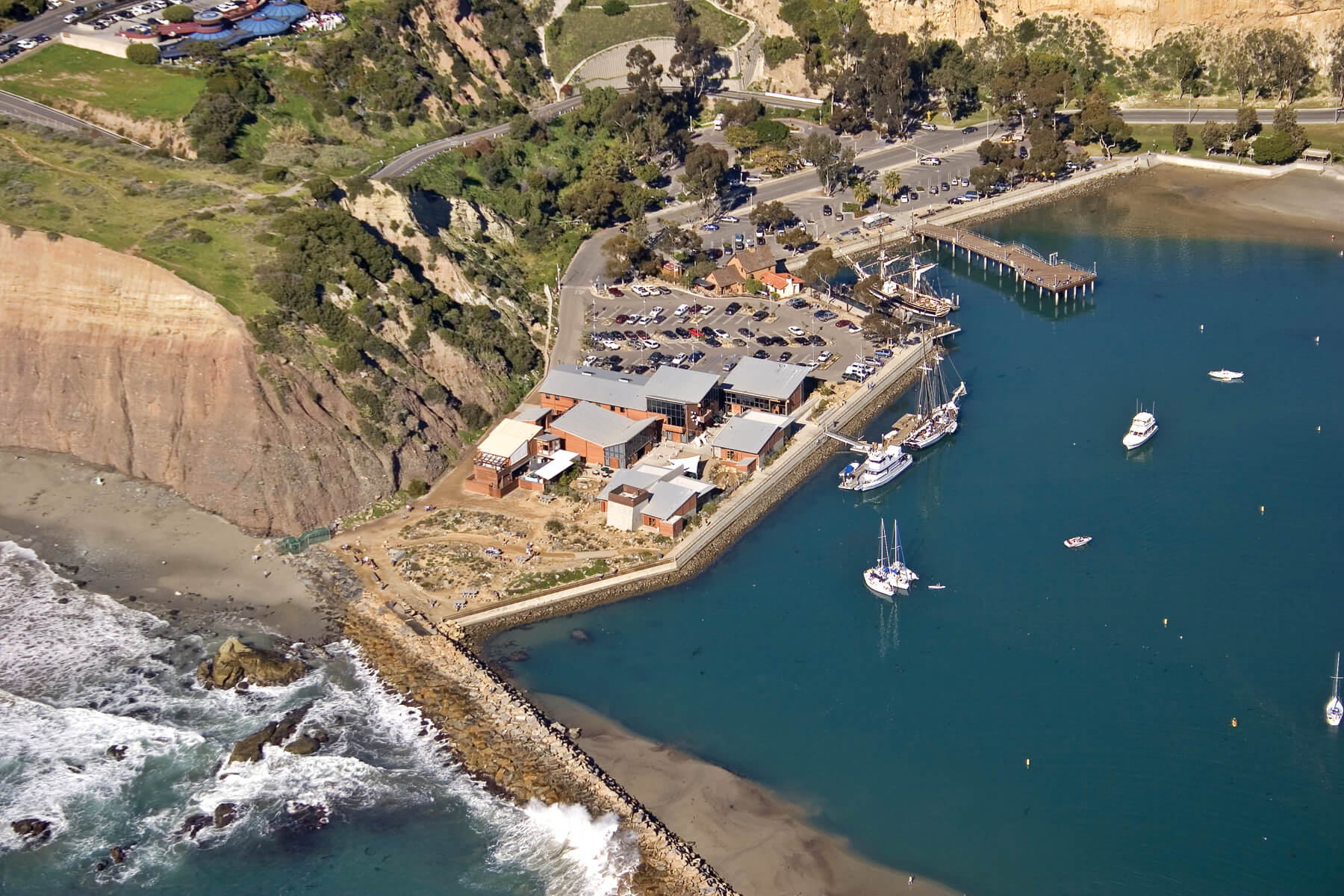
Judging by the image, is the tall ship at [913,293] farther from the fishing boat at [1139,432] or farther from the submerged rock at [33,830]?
the submerged rock at [33,830]

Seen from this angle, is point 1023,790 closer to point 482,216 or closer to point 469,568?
point 469,568

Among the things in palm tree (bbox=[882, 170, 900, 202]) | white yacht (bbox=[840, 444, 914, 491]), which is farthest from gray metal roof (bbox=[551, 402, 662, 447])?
palm tree (bbox=[882, 170, 900, 202])

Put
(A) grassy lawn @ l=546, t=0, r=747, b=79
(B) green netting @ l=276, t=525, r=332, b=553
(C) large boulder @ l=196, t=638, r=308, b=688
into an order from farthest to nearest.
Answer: (A) grassy lawn @ l=546, t=0, r=747, b=79 < (B) green netting @ l=276, t=525, r=332, b=553 < (C) large boulder @ l=196, t=638, r=308, b=688

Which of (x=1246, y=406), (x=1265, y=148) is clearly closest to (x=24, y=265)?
(x=1246, y=406)

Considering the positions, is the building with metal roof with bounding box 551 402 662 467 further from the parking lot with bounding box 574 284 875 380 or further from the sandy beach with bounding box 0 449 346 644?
the sandy beach with bounding box 0 449 346 644

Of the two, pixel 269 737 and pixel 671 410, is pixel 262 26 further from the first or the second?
pixel 269 737

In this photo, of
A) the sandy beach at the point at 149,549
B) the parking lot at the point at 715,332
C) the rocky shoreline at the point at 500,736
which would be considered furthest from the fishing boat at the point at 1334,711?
the sandy beach at the point at 149,549
